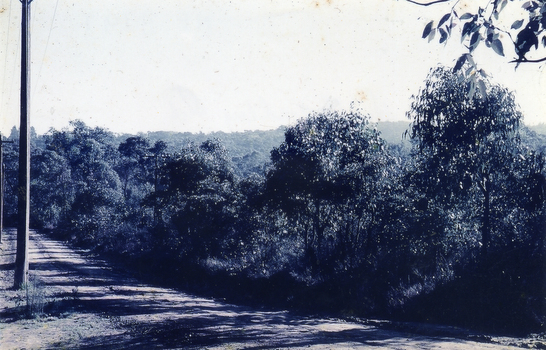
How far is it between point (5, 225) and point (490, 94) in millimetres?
65341

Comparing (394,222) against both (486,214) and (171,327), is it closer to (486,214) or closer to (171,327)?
(486,214)

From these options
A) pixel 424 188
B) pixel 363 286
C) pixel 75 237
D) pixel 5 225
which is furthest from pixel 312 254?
pixel 5 225

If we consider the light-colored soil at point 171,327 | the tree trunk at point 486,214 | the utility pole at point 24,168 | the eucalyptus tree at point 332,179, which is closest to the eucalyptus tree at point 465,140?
the tree trunk at point 486,214

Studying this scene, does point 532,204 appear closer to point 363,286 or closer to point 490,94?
point 490,94

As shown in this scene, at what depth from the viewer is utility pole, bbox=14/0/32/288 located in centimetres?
1492

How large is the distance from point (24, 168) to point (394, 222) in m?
12.6

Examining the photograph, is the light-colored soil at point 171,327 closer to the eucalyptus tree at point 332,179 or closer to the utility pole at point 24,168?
the utility pole at point 24,168

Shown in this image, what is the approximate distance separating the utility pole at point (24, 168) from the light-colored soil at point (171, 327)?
0.90 metres

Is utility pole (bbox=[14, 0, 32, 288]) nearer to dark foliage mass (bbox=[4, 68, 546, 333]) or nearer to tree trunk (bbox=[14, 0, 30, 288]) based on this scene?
tree trunk (bbox=[14, 0, 30, 288])

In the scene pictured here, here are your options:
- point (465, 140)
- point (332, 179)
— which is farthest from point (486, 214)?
point (332, 179)

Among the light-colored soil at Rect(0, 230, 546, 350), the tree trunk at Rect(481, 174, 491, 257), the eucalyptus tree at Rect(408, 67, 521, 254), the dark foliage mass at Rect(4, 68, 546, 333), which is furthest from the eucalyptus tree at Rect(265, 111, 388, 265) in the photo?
the light-colored soil at Rect(0, 230, 546, 350)

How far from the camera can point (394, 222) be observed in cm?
1540

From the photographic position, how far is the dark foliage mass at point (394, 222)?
12531 mm

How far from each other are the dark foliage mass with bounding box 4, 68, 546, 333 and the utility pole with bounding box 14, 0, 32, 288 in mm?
6429
